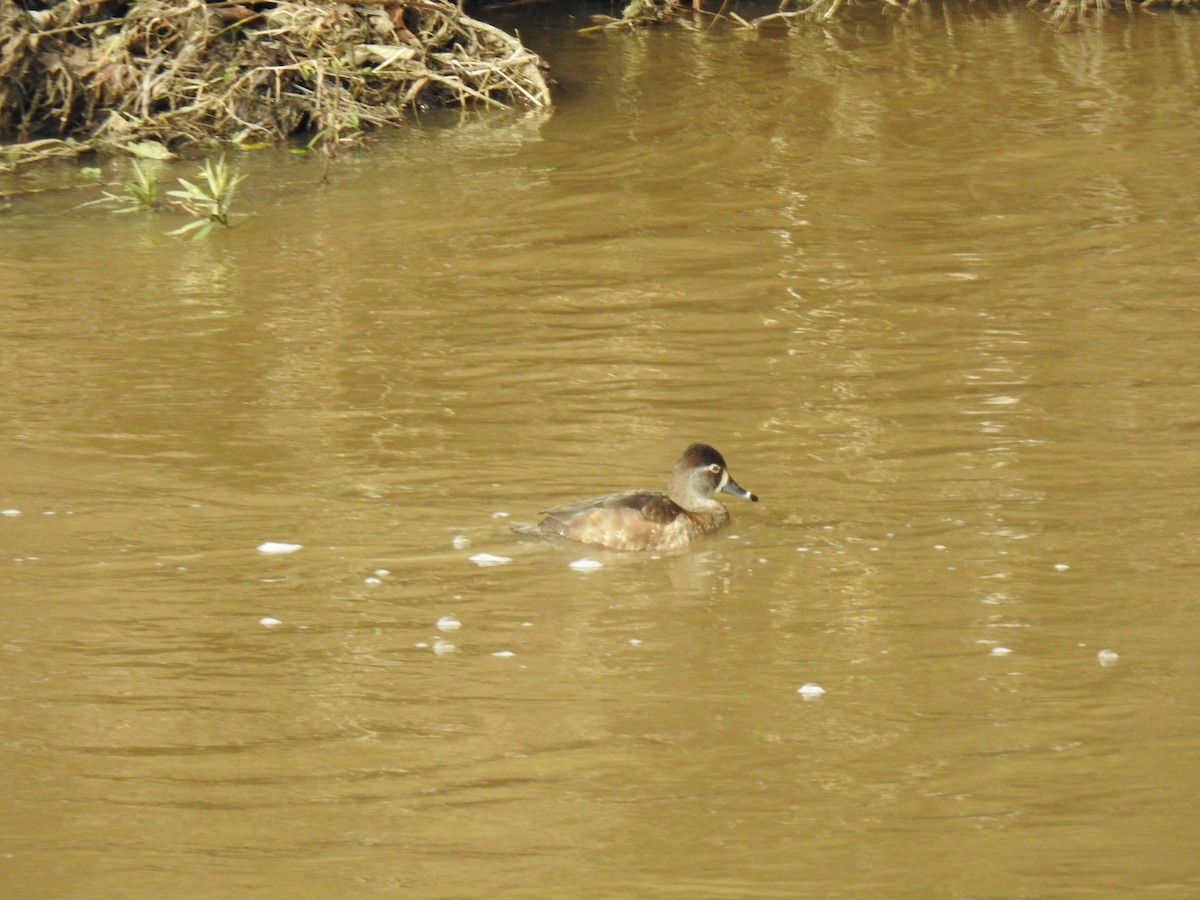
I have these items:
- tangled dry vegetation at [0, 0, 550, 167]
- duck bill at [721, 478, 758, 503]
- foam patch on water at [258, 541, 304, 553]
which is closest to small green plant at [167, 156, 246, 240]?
tangled dry vegetation at [0, 0, 550, 167]

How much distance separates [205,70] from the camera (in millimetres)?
13688

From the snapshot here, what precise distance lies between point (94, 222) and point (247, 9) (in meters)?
3.16

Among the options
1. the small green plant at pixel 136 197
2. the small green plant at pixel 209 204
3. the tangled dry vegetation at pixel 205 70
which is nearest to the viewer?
the small green plant at pixel 209 204

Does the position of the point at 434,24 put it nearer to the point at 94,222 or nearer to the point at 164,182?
the point at 164,182

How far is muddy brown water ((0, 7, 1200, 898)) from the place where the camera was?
4660mm

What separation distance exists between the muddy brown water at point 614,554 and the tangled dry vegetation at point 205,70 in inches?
49.8

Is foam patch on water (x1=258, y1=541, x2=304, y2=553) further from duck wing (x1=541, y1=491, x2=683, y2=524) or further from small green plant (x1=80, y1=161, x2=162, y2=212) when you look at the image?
small green plant (x1=80, y1=161, x2=162, y2=212)

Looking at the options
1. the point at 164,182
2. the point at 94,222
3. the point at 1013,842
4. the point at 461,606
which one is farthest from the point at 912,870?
the point at 164,182

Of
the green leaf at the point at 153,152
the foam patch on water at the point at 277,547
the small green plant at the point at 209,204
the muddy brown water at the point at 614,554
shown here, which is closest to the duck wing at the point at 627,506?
the muddy brown water at the point at 614,554

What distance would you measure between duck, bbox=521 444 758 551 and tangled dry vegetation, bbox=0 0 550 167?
Result: 719cm

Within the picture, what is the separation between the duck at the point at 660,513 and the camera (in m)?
6.46

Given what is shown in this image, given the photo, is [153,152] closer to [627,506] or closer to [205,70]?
[205,70]

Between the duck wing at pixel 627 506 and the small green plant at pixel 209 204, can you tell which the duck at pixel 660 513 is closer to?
the duck wing at pixel 627 506

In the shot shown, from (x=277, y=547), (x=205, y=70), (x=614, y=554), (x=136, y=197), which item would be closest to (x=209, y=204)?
(x=136, y=197)
